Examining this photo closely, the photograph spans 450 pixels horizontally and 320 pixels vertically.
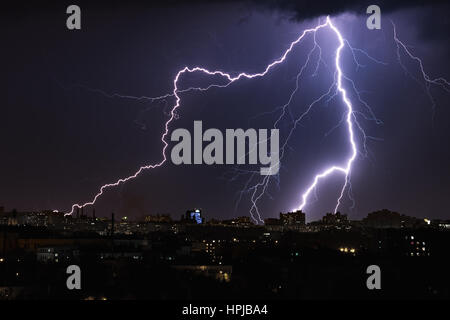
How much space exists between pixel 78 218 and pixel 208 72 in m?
63.9

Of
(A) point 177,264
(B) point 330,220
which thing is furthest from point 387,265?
(B) point 330,220

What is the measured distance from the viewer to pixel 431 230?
62.5 m

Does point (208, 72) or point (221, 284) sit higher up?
point (208, 72)

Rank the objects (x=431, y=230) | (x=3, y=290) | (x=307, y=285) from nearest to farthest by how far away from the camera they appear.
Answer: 1. (x=3, y=290)
2. (x=307, y=285)
3. (x=431, y=230)

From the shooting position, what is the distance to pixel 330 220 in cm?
8612

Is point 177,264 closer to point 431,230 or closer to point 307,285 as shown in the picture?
point 307,285

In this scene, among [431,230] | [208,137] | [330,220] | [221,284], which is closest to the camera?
[208,137]

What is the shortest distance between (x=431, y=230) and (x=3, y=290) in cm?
4328

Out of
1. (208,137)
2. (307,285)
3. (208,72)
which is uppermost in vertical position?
(208,72)

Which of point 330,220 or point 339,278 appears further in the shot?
point 330,220

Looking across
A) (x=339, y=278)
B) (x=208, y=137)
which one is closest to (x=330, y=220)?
(x=339, y=278)
